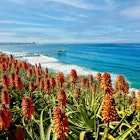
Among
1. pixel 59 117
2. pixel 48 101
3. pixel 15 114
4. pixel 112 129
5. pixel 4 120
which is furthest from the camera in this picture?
pixel 48 101

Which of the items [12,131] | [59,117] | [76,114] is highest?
[59,117]

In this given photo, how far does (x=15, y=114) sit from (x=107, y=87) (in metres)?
2.11

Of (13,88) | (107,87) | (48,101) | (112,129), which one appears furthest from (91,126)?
(13,88)

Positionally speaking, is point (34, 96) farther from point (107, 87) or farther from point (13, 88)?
point (107, 87)

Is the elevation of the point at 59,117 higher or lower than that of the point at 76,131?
higher

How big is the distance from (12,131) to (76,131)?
140 centimetres

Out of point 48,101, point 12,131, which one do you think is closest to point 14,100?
point 48,101

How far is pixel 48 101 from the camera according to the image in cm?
684

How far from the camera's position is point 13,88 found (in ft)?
28.6

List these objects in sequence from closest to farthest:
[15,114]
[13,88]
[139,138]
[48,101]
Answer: [139,138] < [15,114] < [48,101] < [13,88]

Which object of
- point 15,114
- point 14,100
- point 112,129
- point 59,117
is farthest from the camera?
point 14,100

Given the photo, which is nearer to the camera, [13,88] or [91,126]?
[91,126]

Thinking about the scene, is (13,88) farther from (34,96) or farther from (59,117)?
(59,117)

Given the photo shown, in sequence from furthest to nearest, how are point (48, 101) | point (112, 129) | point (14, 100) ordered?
point (14, 100), point (48, 101), point (112, 129)
